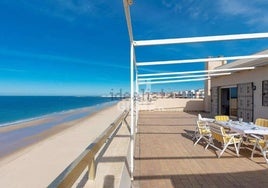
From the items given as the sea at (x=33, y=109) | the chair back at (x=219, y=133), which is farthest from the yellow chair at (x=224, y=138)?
the sea at (x=33, y=109)

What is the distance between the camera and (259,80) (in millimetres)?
10219

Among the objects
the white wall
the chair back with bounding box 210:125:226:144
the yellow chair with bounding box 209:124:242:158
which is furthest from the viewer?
the white wall

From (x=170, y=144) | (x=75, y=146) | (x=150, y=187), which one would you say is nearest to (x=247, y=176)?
(x=150, y=187)

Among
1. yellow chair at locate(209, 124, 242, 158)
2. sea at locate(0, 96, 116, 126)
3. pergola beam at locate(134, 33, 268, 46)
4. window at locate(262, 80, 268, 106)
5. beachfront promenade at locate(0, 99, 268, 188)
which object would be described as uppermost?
pergola beam at locate(134, 33, 268, 46)

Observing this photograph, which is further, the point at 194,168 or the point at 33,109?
the point at 33,109

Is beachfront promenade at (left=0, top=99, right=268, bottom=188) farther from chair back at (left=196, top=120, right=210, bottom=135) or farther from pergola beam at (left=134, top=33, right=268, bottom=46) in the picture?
pergola beam at (left=134, top=33, right=268, bottom=46)

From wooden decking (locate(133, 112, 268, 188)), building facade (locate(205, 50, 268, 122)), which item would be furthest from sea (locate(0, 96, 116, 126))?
wooden decking (locate(133, 112, 268, 188))

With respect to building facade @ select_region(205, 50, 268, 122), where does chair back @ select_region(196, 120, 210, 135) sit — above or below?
below

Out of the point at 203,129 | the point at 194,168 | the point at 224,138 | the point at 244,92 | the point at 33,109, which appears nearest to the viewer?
the point at 194,168

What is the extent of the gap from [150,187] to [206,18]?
7989 millimetres

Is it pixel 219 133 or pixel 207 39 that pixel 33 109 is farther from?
pixel 207 39

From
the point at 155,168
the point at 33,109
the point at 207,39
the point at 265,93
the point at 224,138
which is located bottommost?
the point at 33,109

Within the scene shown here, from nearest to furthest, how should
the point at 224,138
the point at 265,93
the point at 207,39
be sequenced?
1. the point at 207,39
2. the point at 224,138
3. the point at 265,93

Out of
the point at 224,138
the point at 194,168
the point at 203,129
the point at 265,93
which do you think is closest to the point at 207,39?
the point at 194,168
